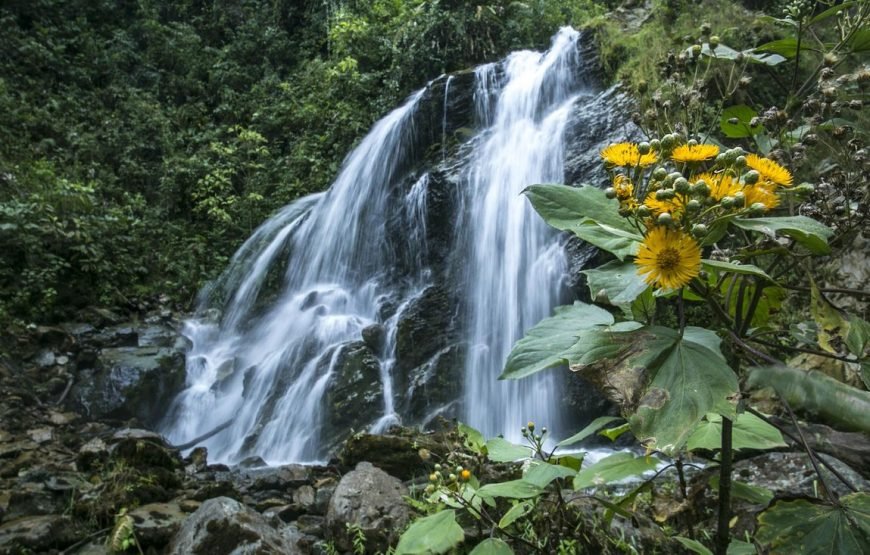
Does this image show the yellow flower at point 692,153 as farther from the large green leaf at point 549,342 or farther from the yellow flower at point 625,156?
the large green leaf at point 549,342

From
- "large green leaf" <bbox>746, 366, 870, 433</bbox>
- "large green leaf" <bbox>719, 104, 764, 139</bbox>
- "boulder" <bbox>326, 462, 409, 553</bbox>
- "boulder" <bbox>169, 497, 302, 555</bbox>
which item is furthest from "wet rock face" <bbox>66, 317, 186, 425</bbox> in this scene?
"large green leaf" <bbox>746, 366, 870, 433</bbox>

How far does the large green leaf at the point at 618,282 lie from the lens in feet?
3.20

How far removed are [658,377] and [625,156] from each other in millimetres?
510

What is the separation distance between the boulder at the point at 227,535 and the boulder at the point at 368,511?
0.26 m

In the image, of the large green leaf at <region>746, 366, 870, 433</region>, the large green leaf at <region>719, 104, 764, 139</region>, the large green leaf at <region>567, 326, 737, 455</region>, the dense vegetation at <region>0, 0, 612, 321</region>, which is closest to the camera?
the large green leaf at <region>746, 366, 870, 433</region>

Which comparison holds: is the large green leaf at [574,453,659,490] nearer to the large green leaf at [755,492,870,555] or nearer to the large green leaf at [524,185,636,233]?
the large green leaf at [755,492,870,555]

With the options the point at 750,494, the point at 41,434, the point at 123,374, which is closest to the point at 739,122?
the point at 750,494

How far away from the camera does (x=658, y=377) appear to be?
98 centimetres

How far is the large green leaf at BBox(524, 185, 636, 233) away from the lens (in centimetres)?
111

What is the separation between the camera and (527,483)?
145cm

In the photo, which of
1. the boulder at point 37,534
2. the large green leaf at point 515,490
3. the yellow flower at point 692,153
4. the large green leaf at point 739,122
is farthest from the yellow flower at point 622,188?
the boulder at point 37,534

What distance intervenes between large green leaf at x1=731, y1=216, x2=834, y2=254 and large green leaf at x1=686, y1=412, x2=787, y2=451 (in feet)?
1.71

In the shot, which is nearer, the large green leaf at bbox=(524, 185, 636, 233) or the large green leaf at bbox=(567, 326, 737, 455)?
the large green leaf at bbox=(567, 326, 737, 455)

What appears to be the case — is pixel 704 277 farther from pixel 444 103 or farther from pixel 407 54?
pixel 407 54
